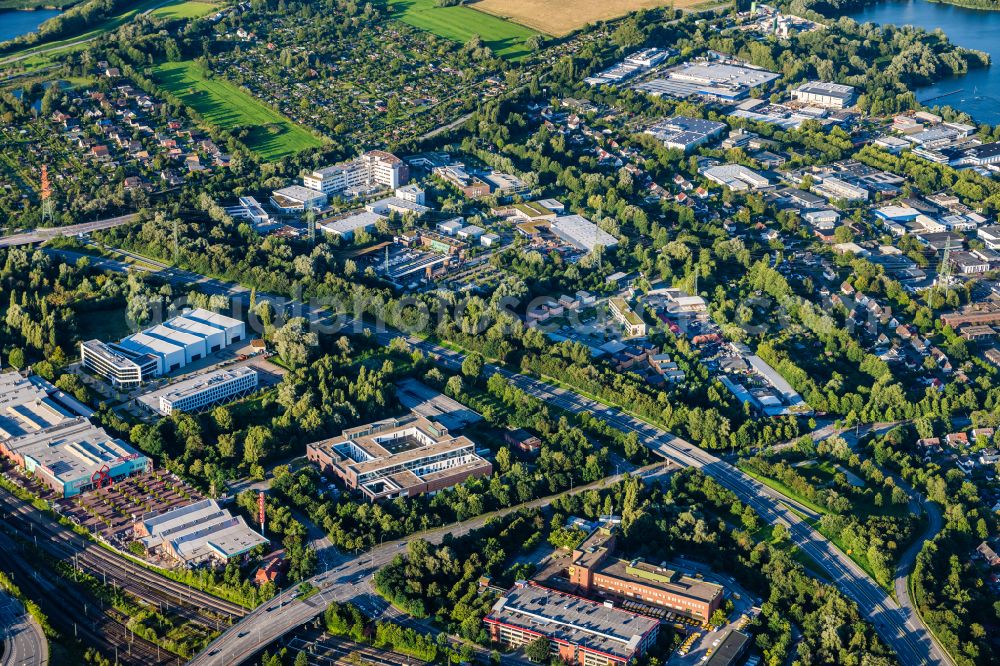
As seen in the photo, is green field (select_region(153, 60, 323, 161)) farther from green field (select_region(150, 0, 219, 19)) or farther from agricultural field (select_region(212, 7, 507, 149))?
green field (select_region(150, 0, 219, 19))

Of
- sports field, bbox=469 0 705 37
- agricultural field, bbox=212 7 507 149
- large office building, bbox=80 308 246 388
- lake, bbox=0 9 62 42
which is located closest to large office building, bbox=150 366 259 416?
large office building, bbox=80 308 246 388

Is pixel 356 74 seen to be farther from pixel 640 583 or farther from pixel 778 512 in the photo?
pixel 640 583

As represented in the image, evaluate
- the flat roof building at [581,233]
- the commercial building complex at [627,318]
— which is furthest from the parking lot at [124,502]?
the flat roof building at [581,233]

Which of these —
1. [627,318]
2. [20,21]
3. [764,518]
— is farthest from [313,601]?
[20,21]

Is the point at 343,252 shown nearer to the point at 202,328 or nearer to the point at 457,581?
the point at 202,328

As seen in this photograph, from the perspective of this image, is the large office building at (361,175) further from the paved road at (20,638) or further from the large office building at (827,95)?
the paved road at (20,638)

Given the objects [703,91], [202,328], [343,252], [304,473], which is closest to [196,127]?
[343,252]
